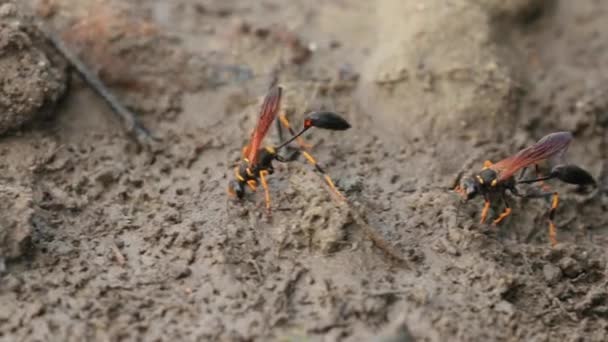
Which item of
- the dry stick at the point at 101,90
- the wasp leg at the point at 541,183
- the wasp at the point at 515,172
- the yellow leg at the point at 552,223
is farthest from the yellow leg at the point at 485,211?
the dry stick at the point at 101,90

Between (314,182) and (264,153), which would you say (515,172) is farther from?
(264,153)

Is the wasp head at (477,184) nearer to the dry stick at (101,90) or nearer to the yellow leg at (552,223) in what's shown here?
the yellow leg at (552,223)

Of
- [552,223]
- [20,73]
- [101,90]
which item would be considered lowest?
[552,223]

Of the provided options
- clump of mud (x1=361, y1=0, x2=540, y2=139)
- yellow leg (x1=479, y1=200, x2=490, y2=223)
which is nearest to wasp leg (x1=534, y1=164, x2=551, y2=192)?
clump of mud (x1=361, y1=0, x2=540, y2=139)

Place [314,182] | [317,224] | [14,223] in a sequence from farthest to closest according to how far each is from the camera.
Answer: [314,182] → [317,224] → [14,223]

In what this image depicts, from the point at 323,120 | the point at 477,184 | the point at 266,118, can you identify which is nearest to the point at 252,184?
the point at 266,118

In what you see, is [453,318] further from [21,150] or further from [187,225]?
[21,150]
